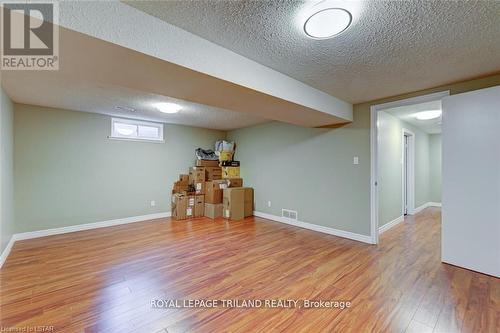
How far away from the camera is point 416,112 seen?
166 inches

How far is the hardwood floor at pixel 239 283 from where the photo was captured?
166 centimetres

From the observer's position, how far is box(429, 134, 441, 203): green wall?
6418 millimetres

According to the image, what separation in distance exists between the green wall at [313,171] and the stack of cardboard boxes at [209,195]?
16.9 inches

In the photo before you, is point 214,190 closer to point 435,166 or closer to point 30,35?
point 30,35

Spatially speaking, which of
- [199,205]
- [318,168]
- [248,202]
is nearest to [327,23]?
[318,168]

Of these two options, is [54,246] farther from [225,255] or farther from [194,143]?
[194,143]

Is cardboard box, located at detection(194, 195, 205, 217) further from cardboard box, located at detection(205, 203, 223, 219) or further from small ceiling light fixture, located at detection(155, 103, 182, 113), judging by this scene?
small ceiling light fixture, located at detection(155, 103, 182, 113)

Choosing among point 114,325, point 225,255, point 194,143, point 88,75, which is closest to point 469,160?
point 225,255

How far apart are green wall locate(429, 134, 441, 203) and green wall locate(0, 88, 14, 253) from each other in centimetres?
934

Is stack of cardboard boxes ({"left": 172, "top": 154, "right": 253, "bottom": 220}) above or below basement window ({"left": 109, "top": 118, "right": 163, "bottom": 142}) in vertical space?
below

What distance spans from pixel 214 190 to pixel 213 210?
0.46 meters

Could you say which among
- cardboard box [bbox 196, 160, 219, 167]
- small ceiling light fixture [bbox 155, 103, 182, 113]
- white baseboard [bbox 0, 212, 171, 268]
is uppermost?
small ceiling light fixture [bbox 155, 103, 182, 113]

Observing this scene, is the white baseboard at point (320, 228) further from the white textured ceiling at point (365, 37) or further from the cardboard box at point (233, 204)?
the white textured ceiling at point (365, 37)

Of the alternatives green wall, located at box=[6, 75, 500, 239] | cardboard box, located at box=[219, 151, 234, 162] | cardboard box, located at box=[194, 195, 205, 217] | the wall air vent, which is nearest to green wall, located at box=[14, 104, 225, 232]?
green wall, located at box=[6, 75, 500, 239]
